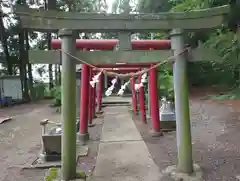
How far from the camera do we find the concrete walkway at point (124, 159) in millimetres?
3938

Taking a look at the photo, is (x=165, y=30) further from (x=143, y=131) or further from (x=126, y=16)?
(x=143, y=131)

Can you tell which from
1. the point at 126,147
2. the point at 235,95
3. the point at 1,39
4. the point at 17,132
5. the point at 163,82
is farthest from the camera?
the point at 1,39

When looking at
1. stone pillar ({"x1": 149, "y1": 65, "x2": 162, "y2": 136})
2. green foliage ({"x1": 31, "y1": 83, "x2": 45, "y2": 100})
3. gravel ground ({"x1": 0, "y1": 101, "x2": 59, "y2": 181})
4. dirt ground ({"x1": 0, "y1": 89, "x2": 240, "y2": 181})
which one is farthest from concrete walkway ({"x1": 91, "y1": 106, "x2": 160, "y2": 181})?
green foliage ({"x1": 31, "y1": 83, "x2": 45, "y2": 100})

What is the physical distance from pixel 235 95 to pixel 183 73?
26.1 feet

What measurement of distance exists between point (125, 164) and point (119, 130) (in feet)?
9.60

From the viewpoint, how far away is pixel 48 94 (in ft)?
68.0

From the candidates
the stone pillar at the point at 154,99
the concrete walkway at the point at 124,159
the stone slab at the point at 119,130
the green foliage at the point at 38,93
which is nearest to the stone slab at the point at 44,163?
the concrete walkway at the point at 124,159

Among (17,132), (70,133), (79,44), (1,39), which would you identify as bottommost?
(17,132)

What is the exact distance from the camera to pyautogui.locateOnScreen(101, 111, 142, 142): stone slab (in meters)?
6.39

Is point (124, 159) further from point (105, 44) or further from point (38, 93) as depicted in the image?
point (38, 93)

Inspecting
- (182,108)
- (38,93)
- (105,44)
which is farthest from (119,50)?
(38,93)

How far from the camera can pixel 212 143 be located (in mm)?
5797

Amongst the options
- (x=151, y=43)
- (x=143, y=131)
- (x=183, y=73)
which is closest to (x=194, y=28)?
(x=183, y=73)

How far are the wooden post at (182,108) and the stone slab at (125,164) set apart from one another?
0.48m
